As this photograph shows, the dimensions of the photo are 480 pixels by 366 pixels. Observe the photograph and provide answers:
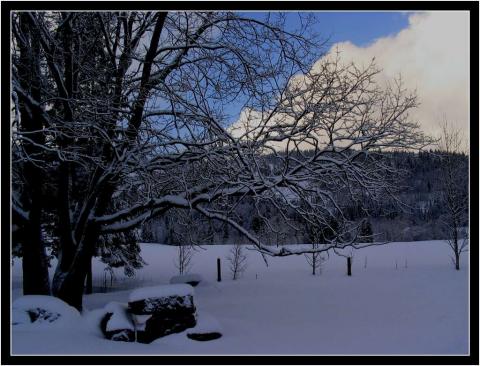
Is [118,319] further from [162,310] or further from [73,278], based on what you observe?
[73,278]

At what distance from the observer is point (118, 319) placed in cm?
700

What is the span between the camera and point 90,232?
8.99 metres

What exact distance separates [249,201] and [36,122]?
4394mm

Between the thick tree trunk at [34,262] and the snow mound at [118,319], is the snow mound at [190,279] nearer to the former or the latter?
the thick tree trunk at [34,262]

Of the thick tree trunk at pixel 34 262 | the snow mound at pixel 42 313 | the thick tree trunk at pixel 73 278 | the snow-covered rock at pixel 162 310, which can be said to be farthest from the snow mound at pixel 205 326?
the thick tree trunk at pixel 34 262

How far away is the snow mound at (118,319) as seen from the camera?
685 centimetres

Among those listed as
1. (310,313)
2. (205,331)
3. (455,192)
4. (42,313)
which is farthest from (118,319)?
(455,192)

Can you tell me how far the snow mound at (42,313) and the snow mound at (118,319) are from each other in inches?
22.0

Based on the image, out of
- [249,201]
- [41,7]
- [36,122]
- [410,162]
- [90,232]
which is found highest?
[41,7]

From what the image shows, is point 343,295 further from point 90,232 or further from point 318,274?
point 90,232

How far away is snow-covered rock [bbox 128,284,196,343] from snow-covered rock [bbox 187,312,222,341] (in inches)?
5.8

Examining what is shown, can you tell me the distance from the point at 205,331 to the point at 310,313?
4546 mm

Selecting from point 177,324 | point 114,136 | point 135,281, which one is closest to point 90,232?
point 114,136

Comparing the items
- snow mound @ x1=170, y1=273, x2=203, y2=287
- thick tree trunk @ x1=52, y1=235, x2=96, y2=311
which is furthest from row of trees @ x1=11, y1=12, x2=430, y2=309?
snow mound @ x1=170, y1=273, x2=203, y2=287
